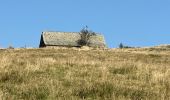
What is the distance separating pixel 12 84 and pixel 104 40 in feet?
365

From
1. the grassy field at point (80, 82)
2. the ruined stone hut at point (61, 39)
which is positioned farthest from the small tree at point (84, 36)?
the grassy field at point (80, 82)

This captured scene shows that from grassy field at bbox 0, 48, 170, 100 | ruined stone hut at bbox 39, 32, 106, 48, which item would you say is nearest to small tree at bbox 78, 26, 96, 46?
ruined stone hut at bbox 39, 32, 106, 48

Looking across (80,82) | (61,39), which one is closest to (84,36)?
(61,39)

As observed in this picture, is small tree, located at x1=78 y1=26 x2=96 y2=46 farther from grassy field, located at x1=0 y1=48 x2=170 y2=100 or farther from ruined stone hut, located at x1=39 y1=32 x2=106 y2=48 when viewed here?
grassy field, located at x1=0 y1=48 x2=170 y2=100

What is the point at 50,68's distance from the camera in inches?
659

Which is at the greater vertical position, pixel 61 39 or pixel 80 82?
pixel 61 39

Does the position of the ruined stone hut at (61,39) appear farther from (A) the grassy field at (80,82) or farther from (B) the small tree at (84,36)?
(A) the grassy field at (80,82)

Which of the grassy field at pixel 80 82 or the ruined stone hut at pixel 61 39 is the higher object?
the ruined stone hut at pixel 61 39

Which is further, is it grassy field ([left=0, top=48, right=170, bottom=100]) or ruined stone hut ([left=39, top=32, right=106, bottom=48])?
ruined stone hut ([left=39, top=32, right=106, bottom=48])

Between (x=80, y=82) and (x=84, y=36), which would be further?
(x=84, y=36)

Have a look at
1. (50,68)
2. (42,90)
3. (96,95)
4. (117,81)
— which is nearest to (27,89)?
(42,90)

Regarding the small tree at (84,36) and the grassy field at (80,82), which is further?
the small tree at (84,36)

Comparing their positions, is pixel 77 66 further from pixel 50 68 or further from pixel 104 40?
pixel 104 40

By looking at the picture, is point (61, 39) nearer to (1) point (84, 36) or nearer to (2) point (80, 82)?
(1) point (84, 36)
